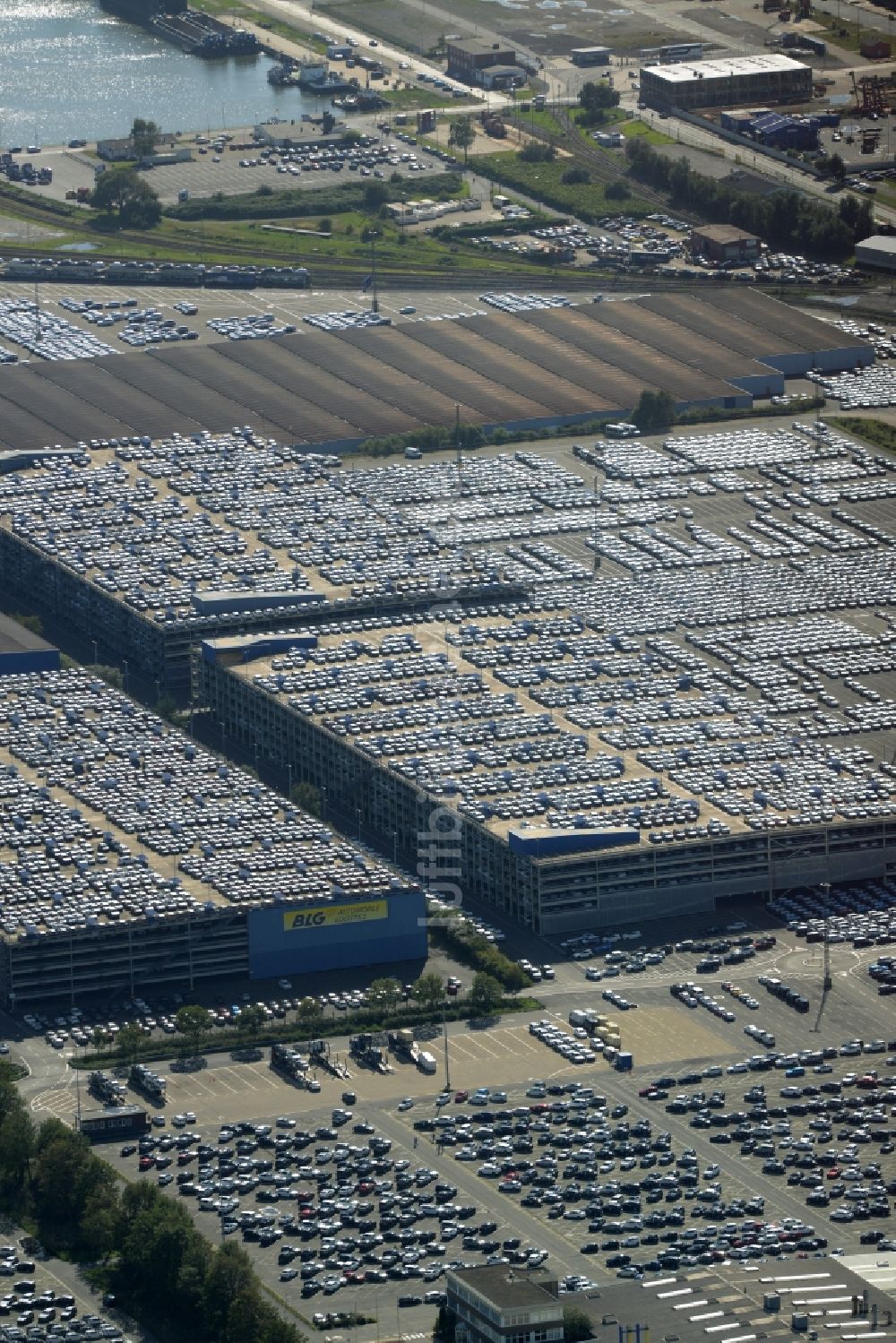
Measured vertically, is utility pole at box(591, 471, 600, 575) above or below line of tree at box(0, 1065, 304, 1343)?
below

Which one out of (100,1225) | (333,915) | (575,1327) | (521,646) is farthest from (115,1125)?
(521,646)

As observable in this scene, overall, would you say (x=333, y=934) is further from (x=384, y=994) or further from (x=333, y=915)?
(x=384, y=994)

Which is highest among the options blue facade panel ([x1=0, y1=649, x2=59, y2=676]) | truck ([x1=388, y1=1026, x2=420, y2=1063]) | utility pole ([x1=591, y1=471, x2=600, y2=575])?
blue facade panel ([x1=0, y1=649, x2=59, y2=676])

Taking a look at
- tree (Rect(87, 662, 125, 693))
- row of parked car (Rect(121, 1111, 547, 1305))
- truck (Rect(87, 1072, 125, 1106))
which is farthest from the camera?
tree (Rect(87, 662, 125, 693))

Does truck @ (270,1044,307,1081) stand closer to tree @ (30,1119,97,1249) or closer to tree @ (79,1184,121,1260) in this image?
tree @ (30,1119,97,1249)

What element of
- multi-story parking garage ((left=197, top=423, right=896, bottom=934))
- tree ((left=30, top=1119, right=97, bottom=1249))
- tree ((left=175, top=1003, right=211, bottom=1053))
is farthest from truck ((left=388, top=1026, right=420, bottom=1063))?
tree ((left=30, top=1119, right=97, bottom=1249))

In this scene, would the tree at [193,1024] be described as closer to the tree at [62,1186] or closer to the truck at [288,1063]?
the truck at [288,1063]

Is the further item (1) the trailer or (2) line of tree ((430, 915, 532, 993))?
(2) line of tree ((430, 915, 532, 993))

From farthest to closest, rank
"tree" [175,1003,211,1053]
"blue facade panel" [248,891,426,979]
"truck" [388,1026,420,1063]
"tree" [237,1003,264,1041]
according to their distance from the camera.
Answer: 1. "blue facade panel" [248,891,426,979]
2. "tree" [237,1003,264,1041]
3. "tree" [175,1003,211,1053]
4. "truck" [388,1026,420,1063]
